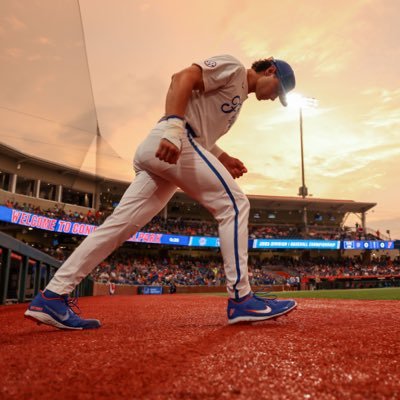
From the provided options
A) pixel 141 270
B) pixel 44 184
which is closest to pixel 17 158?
pixel 44 184

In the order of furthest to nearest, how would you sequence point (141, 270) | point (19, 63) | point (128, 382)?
point (141, 270), point (19, 63), point (128, 382)

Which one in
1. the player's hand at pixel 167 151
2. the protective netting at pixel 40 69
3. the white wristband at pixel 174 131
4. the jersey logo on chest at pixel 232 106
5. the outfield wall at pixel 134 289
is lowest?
the outfield wall at pixel 134 289

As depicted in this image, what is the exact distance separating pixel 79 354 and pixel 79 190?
30119 mm

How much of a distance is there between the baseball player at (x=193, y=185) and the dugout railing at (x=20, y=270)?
264cm

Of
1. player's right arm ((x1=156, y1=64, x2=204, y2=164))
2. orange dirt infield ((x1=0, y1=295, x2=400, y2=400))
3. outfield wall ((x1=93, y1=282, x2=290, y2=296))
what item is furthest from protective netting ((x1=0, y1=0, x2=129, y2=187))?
outfield wall ((x1=93, y1=282, x2=290, y2=296))

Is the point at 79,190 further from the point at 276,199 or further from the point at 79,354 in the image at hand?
the point at 79,354

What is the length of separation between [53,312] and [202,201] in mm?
1018

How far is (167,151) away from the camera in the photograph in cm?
191

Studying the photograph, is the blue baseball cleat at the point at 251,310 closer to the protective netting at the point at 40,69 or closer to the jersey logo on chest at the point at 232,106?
the jersey logo on chest at the point at 232,106

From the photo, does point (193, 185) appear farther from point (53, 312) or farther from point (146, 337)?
point (53, 312)

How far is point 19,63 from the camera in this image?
12.6 feet

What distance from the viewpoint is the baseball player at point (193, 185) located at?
2031 millimetres

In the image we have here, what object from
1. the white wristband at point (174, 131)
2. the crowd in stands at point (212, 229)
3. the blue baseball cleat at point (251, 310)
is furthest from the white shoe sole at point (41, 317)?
the crowd in stands at point (212, 229)

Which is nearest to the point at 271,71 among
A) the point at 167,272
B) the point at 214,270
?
the point at 214,270
